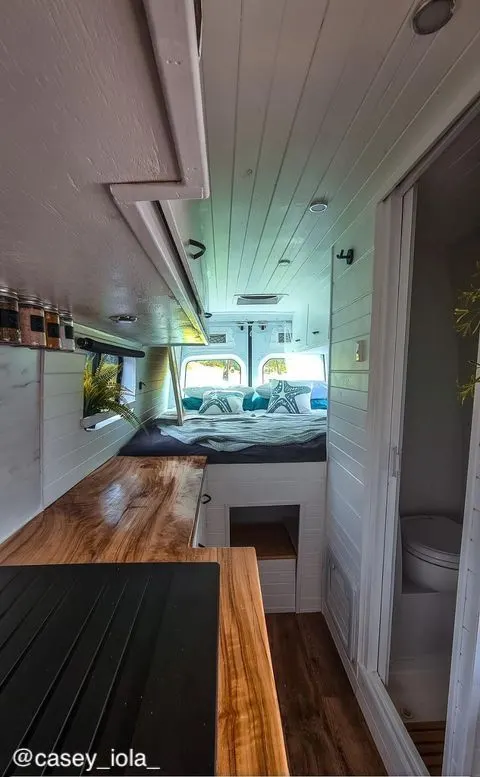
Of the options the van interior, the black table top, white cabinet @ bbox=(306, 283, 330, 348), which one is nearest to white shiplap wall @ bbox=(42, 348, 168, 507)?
the van interior

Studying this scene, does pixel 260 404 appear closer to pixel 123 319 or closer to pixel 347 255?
pixel 347 255

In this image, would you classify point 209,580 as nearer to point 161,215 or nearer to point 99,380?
point 161,215

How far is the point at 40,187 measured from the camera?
418 mm

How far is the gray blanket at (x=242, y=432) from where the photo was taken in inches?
88.9

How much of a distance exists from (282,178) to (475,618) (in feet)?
5.17

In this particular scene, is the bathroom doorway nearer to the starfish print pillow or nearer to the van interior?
the van interior

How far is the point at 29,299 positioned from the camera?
1.06 metres

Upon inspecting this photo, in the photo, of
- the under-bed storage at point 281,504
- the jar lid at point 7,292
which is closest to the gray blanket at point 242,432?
the under-bed storage at point 281,504

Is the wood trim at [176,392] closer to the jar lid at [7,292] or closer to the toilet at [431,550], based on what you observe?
the toilet at [431,550]

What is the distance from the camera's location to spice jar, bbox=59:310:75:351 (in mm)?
1255

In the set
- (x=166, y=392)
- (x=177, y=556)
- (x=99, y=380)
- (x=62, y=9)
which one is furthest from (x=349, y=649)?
(x=166, y=392)

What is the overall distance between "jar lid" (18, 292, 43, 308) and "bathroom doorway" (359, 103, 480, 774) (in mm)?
1224

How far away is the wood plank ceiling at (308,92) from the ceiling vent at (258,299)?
5.89 feet

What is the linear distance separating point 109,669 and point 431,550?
1.63 meters
